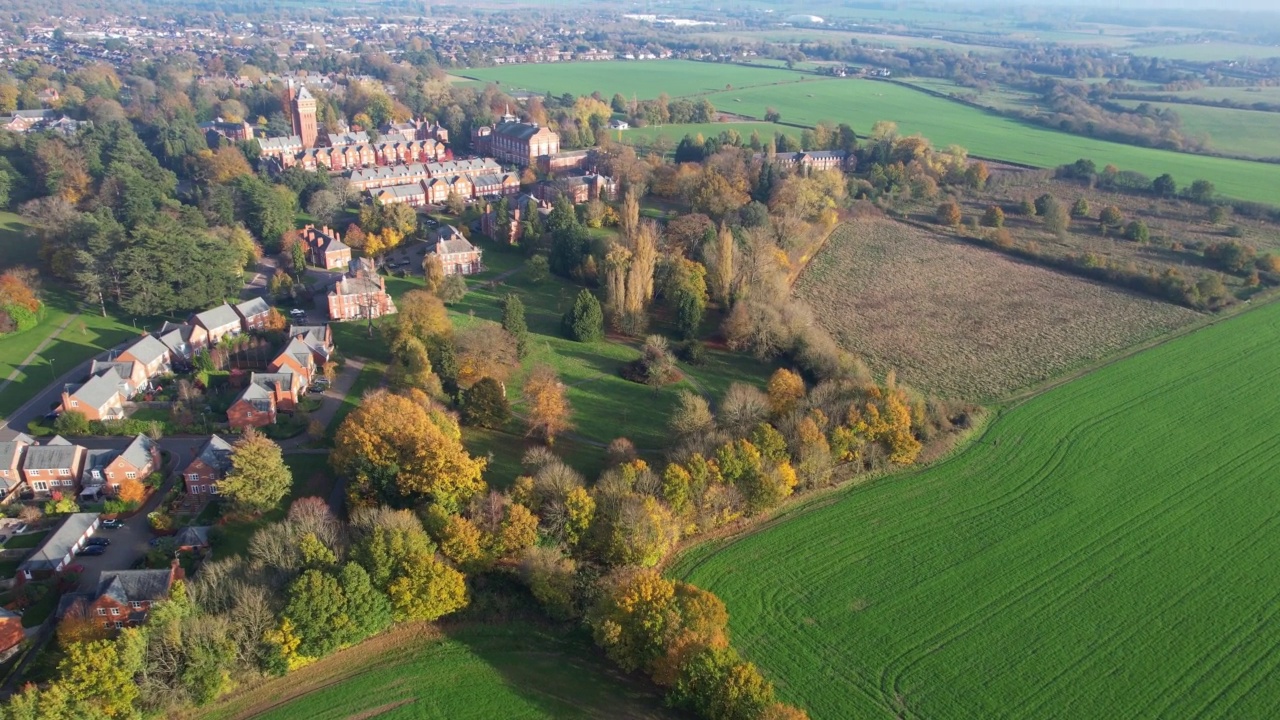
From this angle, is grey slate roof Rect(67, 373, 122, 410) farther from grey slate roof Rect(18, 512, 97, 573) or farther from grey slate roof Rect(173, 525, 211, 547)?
grey slate roof Rect(173, 525, 211, 547)

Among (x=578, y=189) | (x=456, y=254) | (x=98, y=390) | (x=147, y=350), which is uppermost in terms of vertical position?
(x=578, y=189)

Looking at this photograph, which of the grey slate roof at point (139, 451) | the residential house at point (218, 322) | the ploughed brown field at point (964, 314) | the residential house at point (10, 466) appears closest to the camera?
the residential house at point (10, 466)

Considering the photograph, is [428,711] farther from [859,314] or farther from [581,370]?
[859,314]

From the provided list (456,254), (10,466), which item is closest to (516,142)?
(456,254)

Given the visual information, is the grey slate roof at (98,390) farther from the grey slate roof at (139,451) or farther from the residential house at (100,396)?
the grey slate roof at (139,451)

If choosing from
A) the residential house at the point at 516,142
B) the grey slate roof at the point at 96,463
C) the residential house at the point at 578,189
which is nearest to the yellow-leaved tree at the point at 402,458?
the grey slate roof at the point at 96,463

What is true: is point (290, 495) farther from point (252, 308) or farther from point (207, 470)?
point (252, 308)

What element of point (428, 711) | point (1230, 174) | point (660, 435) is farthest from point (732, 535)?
point (1230, 174)
